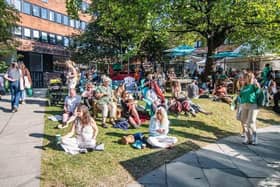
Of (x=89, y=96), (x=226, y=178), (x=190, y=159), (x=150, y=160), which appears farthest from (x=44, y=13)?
(x=226, y=178)

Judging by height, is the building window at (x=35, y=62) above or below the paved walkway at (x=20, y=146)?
above

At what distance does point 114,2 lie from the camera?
14039 millimetres

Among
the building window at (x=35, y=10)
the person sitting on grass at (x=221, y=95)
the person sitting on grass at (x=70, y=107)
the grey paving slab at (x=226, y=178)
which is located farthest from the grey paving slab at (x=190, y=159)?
the building window at (x=35, y=10)

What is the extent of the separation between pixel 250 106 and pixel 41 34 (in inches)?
1168

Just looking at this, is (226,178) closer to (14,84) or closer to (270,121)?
(270,121)

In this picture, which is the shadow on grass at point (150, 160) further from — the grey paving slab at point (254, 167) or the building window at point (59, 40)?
the building window at point (59, 40)

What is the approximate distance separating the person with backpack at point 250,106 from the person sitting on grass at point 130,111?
289 cm

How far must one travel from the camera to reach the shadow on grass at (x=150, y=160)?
5.36 m

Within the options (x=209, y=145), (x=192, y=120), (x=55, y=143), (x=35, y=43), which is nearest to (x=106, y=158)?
(x=55, y=143)

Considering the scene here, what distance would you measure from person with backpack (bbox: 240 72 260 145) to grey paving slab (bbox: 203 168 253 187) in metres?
2.21

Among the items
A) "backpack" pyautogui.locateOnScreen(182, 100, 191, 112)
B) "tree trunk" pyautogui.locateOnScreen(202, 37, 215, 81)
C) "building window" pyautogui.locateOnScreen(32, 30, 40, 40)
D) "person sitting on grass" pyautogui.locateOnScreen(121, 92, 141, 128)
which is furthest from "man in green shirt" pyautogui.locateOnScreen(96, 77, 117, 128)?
"building window" pyautogui.locateOnScreen(32, 30, 40, 40)

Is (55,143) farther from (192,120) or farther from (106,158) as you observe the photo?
(192,120)

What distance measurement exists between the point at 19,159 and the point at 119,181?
202 cm

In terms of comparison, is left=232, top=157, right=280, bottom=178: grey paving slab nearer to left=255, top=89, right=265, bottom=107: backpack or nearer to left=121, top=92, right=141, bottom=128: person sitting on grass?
left=255, top=89, right=265, bottom=107: backpack
